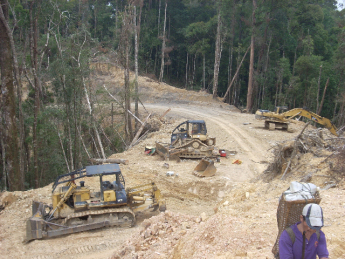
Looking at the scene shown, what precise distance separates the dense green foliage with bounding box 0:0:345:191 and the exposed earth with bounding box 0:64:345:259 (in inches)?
261

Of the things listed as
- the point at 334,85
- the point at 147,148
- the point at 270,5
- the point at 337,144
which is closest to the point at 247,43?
the point at 270,5

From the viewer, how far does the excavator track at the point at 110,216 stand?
8834 millimetres

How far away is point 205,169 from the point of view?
1354cm

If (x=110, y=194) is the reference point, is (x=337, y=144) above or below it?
above

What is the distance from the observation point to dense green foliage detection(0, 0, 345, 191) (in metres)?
20.3

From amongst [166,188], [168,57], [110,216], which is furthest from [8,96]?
[168,57]

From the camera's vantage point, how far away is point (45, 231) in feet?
28.0

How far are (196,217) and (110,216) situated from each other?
299 centimetres

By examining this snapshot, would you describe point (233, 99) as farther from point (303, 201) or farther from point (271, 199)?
point (303, 201)

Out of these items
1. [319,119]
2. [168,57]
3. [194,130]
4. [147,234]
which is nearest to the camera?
[147,234]

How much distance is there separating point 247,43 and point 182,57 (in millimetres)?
11606

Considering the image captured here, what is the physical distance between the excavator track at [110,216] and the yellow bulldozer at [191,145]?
6.29 m

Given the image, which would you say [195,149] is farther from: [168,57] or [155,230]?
[168,57]

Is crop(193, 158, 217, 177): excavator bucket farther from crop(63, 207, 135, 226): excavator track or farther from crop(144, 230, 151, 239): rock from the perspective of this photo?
crop(144, 230, 151, 239): rock
